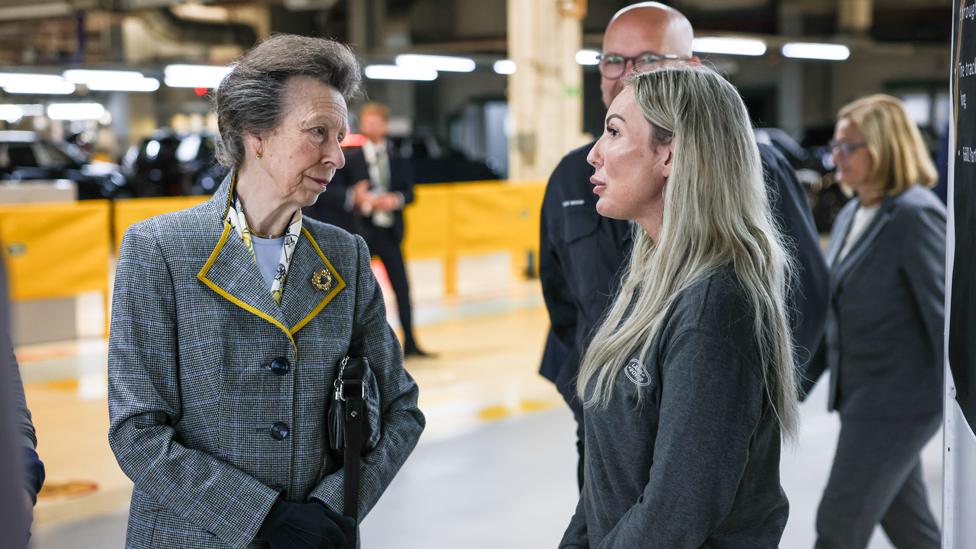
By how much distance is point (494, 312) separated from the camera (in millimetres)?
10328

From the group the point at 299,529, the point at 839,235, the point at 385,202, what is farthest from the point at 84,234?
the point at 299,529

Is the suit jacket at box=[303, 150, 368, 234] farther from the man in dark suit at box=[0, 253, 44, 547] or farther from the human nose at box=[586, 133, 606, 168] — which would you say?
the man in dark suit at box=[0, 253, 44, 547]

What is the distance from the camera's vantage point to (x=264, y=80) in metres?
2.02

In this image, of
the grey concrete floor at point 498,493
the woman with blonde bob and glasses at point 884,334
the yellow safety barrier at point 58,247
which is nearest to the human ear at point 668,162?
the woman with blonde bob and glasses at point 884,334

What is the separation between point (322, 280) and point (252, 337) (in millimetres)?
191

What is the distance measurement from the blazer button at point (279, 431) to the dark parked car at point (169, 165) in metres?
15.2

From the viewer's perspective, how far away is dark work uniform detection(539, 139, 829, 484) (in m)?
2.91

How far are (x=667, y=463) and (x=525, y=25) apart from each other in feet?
35.1

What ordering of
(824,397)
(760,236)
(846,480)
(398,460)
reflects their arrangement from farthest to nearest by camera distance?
(824,397) < (846,480) < (398,460) < (760,236)

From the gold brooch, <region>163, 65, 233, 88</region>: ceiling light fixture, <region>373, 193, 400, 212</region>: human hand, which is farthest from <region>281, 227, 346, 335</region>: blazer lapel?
<region>163, 65, 233, 88</region>: ceiling light fixture

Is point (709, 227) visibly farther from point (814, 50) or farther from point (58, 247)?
point (814, 50)

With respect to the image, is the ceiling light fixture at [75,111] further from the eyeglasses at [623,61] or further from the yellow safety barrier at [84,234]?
the eyeglasses at [623,61]

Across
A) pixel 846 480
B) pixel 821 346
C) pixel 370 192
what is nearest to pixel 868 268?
pixel 821 346

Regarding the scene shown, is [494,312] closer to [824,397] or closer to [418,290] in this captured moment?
[418,290]
